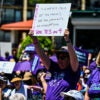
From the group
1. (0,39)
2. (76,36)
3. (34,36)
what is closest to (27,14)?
(0,39)

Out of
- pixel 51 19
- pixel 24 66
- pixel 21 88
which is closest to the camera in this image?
pixel 51 19

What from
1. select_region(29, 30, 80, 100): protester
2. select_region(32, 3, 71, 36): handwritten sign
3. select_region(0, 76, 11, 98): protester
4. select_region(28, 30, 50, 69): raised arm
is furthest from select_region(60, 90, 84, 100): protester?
select_region(0, 76, 11, 98): protester

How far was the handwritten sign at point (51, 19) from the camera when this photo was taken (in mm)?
7836

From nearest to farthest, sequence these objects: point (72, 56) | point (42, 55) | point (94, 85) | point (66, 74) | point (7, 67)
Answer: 1. point (72, 56)
2. point (94, 85)
3. point (66, 74)
4. point (42, 55)
5. point (7, 67)

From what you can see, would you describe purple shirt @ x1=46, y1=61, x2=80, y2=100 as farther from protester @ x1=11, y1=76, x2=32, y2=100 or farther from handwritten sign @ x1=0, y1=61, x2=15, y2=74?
handwritten sign @ x1=0, y1=61, x2=15, y2=74

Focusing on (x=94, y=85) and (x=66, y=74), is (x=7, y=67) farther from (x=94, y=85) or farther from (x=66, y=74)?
(x=94, y=85)

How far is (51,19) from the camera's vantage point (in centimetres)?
815

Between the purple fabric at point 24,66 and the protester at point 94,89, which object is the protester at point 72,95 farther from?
the purple fabric at point 24,66

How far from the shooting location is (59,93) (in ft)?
24.2

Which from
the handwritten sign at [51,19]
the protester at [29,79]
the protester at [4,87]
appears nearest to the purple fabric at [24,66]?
the protester at [29,79]

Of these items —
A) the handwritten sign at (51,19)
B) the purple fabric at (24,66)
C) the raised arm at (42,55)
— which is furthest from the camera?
the purple fabric at (24,66)

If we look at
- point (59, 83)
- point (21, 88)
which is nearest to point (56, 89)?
point (59, 83)

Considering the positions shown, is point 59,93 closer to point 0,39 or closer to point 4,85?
point 4,85

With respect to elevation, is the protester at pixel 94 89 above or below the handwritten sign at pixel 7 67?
Result: above
